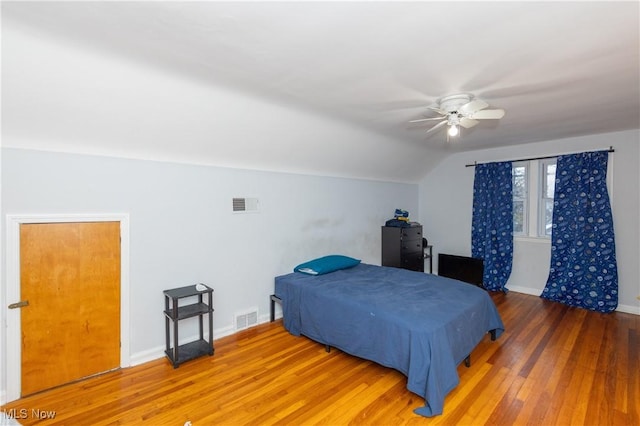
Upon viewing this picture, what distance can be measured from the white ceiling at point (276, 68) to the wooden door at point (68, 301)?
72 cm

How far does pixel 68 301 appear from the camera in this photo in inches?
97.3

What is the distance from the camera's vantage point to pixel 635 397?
2287mm

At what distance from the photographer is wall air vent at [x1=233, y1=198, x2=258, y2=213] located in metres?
3.44

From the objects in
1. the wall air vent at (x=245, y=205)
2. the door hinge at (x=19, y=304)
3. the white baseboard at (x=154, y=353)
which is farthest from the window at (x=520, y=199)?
the door hinge at (x=19, y=304)

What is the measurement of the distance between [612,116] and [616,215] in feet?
5.07

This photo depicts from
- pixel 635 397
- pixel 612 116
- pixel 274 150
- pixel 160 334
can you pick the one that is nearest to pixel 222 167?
pixel 274 150

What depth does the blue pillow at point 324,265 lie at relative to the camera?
3.74 metres

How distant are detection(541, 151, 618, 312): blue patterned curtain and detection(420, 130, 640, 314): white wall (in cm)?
16

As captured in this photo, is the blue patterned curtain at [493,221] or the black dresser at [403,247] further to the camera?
the black dresser at [403,247]

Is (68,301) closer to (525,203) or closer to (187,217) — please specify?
(187,217)

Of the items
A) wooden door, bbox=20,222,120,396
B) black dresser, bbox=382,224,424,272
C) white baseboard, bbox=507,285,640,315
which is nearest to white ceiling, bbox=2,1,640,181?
wooden door, bbox=20,222,120,396

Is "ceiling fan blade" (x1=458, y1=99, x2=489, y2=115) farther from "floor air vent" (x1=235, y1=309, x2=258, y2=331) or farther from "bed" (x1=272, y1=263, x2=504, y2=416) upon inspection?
"floor air vent" (x1=235, y1=309, x2=258, y2=331)

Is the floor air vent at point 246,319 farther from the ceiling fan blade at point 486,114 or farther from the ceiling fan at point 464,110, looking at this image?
the ceiling fan blade at point 486,114

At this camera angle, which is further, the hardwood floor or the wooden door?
the wooden door
